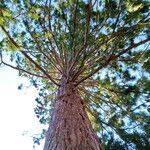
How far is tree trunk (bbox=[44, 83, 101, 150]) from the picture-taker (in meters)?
3.55

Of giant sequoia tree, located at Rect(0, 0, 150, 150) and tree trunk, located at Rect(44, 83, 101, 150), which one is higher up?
giant sequoia tree, located at Rect(0, 0, 150, 150)

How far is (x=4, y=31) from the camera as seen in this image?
5.47 metres

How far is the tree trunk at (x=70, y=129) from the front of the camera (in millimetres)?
3547

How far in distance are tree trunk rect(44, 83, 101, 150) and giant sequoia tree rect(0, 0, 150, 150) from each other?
0.08 feet

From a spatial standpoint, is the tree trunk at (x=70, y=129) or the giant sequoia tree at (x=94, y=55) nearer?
the tree trunk at (x=70, y=129)

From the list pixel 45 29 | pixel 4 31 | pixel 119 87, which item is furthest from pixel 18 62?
pixel 119 87

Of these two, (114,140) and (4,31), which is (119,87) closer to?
(114,140)

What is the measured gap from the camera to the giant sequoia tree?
211 inches

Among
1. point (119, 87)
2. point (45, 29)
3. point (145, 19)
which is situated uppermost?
point (45, 29)

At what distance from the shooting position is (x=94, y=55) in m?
6.97

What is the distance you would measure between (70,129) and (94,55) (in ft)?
10.9

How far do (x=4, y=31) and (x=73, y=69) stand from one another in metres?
1.79

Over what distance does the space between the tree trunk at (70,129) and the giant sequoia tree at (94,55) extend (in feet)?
0.08

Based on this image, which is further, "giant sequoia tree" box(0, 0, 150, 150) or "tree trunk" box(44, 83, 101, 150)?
"giant sequoia tree" box(0, 0, 150, 150)
